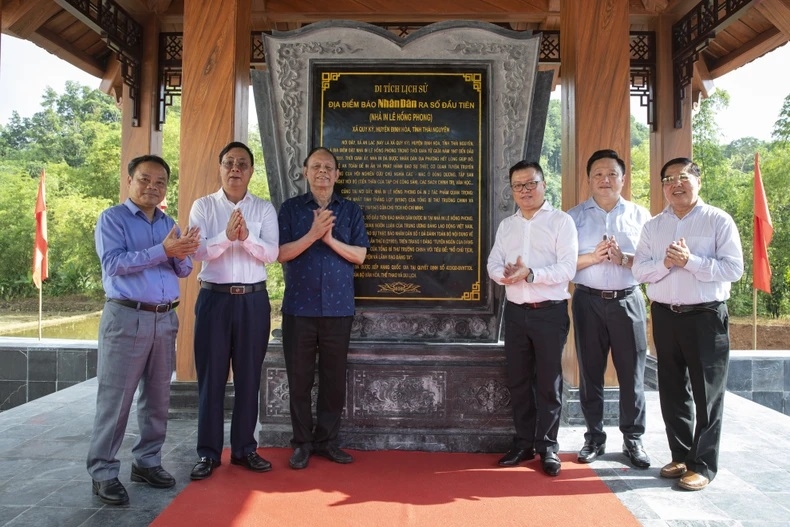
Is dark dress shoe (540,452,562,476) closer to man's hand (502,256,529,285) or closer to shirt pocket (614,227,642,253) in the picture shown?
man's hand (502,256,529,285)

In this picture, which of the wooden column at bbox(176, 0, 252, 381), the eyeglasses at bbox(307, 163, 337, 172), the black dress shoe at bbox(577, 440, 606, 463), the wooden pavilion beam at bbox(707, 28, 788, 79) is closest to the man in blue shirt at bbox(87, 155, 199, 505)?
the eyeglasses at bbox(307, 163, 337, 172)

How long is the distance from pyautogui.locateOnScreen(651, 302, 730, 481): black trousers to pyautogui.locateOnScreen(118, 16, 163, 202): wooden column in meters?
4.73

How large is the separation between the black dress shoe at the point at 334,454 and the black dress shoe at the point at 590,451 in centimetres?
120

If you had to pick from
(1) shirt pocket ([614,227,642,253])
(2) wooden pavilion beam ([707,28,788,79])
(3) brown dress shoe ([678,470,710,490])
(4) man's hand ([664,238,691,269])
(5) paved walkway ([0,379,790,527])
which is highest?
(2) wooden pavilion beam ([707,28,788,79])

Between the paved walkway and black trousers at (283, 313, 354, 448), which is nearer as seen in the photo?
the paved walkway

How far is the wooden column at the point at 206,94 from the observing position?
12.6ft

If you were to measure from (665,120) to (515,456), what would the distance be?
13.0ft

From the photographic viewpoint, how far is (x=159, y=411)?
2.59 metres

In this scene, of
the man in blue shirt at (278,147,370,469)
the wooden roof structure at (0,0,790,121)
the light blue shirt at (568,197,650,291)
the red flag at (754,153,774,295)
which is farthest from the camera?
the red flag at (754,153,774,295)

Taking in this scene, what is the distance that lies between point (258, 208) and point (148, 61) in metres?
3.51

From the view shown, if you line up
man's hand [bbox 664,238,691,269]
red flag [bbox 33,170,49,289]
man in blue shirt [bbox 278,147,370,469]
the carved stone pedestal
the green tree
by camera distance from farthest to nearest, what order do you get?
the green tree
red flag [bbox 33,170,49,289]
the carved stone pedestal
man in blue shirt [bbox 278,147,370,469]
man's hand [bbox 664,238,691,269]

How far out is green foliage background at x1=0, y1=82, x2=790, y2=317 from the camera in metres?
14.0

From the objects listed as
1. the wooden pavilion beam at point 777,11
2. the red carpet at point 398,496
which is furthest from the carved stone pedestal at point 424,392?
the wooden pavilion beam at point 777,11

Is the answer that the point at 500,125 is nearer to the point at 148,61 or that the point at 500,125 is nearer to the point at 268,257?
the point at 268,257
